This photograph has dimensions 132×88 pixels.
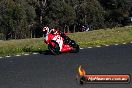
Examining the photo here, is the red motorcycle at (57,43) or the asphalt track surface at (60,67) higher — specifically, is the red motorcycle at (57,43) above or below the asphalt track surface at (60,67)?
above

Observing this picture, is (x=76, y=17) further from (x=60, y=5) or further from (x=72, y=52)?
(x=72, y=52)

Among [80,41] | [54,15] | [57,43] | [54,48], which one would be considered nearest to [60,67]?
[54,48]

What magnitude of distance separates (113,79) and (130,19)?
59162mm

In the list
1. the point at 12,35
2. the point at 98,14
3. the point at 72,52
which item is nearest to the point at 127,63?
the point at 72,52

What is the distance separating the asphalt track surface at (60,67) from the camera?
12934 millimetres

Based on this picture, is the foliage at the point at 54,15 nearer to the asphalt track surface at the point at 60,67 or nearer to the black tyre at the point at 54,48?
the black tyre at the point at 54,48

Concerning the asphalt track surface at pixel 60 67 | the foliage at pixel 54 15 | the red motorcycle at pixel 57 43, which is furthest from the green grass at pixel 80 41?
the foliage at pixel 54 15

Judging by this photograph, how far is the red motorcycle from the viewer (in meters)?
20.4

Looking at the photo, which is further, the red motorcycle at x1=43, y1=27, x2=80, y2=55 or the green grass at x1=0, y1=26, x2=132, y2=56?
the green grass at x1=0, y1=26, x2=132, y2=56

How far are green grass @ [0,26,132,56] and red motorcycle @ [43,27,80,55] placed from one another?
5.89ft

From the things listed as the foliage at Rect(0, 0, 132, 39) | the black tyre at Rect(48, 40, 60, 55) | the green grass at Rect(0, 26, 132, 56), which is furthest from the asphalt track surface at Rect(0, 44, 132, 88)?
the foliage at Rect(0, 0, 132, 39)

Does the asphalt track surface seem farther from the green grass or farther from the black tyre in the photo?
the green grass

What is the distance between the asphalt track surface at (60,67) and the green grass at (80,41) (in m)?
2.33

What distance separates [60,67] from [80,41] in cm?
1010
